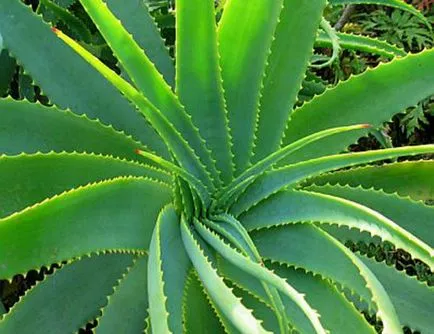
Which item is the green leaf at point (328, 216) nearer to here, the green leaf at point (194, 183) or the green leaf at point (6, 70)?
the green leaf at point (194, 183)

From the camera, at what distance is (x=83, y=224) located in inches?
29.6

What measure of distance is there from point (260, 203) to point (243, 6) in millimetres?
230

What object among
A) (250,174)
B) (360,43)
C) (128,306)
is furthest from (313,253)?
(360,43)

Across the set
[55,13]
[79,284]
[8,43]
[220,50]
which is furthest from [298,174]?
[55,13]

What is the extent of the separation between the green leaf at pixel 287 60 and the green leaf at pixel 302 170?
0.32ft

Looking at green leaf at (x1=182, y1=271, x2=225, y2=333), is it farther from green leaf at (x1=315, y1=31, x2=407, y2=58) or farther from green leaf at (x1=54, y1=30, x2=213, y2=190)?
green leaf at (x1=315, y1=31, x2=407, y2=58)

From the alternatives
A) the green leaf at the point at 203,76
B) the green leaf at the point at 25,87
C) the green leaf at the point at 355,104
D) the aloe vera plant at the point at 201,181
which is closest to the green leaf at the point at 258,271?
the aloe vera plant at the point at 201,181

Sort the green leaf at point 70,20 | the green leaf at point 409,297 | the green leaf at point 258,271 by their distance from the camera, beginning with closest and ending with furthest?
the green leaf at point 258,271 < the green leaf at point 409,297 < the green leaf at point 70,20

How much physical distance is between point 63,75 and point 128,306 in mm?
301

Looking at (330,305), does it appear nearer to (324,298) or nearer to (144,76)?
(324,298)

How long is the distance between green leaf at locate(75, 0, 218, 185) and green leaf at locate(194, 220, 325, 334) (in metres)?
0.09

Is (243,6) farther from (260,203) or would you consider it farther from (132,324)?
(132,324)

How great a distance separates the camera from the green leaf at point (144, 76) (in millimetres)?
721

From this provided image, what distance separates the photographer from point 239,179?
0.83 meters
